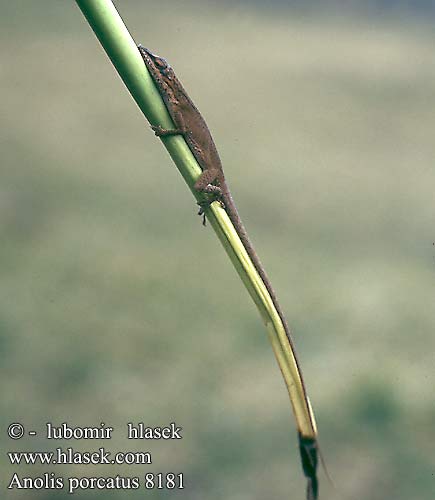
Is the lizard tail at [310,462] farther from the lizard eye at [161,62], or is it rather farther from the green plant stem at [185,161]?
the lizard eye at [161,62]

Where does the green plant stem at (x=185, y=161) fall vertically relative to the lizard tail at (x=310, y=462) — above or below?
above

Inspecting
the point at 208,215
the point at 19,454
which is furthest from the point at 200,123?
the point at 19,454

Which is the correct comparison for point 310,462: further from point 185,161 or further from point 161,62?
point 161,62

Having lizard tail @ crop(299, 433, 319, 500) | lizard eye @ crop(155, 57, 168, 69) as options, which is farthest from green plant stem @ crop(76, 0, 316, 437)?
lizard eye @ crop(155, 57, 168, 69)

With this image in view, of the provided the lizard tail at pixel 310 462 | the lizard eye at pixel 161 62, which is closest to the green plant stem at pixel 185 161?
the lizard tail at pixel 310 462

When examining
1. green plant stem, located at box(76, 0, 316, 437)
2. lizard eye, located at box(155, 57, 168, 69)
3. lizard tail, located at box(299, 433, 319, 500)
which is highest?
lizard eye, located at box(155, 57, 168, 69)

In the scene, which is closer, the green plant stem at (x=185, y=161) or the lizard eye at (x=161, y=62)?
the green plant stem at (x=185, y=161)

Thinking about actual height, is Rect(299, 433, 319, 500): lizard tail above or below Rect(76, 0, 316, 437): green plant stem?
below

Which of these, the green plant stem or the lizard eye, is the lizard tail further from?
the lizard eye

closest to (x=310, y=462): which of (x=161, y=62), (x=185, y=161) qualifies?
(x=185, y=161)

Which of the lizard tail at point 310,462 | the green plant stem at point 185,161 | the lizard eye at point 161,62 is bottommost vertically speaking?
the lizard tail at point 310,462
